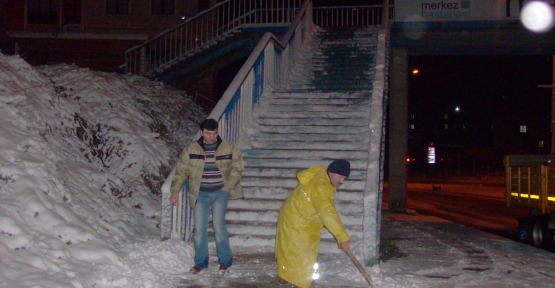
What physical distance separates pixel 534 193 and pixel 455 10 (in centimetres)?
710

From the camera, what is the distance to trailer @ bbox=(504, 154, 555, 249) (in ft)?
35.2

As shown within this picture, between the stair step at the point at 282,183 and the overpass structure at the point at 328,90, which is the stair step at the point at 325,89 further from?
the stair step at the point at 282,183

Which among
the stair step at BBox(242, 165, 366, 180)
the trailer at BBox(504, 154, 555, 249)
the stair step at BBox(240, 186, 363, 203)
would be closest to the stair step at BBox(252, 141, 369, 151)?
the stair step at BBox(242, 165, 366, 180)

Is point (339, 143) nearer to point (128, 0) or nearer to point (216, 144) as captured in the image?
point (216, 144)

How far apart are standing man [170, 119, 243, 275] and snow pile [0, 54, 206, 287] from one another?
0.90 meters

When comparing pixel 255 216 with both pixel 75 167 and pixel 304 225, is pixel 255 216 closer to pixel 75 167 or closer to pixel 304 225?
pixel 75 167

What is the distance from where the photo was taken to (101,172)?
8.46 m

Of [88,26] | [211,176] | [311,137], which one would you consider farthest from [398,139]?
[88,26]

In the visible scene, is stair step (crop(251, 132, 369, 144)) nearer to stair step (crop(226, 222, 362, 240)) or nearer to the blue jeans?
stair step (crop(226, 222, 362, 240))

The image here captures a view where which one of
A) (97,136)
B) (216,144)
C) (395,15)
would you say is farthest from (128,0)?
(216,144)

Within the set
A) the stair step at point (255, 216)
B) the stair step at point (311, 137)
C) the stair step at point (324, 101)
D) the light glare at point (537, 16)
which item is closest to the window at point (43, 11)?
the stair step at point (324, 101)

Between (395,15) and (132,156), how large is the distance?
395 inches

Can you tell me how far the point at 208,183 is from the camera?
19.9 ft

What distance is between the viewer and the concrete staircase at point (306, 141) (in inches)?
302
